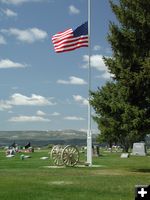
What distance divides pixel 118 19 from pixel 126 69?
3.16m

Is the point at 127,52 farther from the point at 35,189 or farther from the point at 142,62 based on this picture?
the point at 35,189

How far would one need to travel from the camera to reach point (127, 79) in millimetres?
26047

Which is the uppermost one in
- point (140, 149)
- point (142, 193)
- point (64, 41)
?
point (64, 41)

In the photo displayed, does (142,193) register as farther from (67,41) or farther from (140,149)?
(140,149)

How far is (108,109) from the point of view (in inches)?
1051

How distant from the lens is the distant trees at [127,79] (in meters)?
25.7

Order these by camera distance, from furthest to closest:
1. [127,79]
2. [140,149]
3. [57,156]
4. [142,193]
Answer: [140,149]
[57,156]
[127,79]
[142,193]

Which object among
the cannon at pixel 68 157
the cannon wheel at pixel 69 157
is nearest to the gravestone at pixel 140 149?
the cannon at pixel 68 157

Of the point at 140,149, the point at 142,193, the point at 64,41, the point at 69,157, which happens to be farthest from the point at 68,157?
the point at 140,149

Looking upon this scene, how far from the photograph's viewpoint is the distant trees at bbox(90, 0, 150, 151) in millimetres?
25719

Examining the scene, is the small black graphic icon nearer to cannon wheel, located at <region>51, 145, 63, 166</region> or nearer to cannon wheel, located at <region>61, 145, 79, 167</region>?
cannon wheel, located at <region>61, 145, 79, 167</region>

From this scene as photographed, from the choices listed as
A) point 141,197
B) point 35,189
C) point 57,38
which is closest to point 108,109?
point 57,38

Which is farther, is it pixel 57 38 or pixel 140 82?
pixel 57 38

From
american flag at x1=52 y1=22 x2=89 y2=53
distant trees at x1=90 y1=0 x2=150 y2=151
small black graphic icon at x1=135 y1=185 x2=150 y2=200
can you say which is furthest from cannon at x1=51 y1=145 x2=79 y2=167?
small black graphic icon at x1=135 y1=185 x2=150 y2=200
